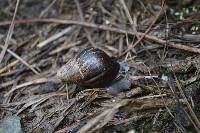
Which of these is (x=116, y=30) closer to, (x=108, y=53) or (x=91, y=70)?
(x=108, y=53)

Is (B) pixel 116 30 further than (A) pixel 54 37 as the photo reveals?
No

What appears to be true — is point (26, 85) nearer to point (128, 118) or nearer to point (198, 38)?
point (128, 118)

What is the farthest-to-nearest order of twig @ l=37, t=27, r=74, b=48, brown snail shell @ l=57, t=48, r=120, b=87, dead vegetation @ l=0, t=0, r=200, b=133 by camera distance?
twig @ l=37, t=27, r=74, b=48 → brown snail shell @ l=57, t=48, r=120, b=87 → dead vegetation @ l=0, t=0, r=200, b=133

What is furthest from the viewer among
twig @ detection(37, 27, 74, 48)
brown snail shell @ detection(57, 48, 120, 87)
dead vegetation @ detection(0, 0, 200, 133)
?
twig @ detection(37, 27, 74, 48)

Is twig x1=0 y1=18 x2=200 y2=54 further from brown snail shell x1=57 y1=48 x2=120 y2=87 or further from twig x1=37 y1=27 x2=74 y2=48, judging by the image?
brown snail shell x1=57 y1=48 x2=120 y2=87

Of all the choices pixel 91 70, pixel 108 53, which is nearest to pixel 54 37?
pixel 108 53

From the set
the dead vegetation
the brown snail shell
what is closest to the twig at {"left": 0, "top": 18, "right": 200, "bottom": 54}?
the dead vegetation
